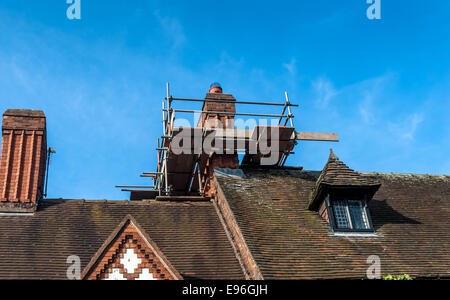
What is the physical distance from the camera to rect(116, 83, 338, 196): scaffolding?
21.1 m

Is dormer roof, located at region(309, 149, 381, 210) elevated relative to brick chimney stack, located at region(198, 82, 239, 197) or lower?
lower

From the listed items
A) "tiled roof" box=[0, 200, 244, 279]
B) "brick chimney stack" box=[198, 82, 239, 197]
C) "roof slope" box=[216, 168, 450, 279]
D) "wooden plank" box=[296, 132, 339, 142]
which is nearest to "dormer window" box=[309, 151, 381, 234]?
"roof slope" box=[216, 168, 450, 279]

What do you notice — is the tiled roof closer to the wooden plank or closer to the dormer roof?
the dormer roof

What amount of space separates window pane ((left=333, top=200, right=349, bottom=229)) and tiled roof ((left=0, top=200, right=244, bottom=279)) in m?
3.81

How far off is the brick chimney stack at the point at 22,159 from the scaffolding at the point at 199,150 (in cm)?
463

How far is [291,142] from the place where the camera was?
22.2 meters

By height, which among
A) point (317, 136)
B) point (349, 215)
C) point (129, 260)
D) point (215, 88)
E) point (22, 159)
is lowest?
point (129, 260)

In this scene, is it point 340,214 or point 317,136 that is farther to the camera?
point 317,136

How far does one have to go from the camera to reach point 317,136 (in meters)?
Answer: 22.7

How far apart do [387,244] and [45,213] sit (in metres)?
11.4

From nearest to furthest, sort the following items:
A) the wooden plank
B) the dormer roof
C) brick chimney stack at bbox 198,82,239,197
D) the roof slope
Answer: the roof slope < the dormer roof < brick chimney stack at bbox 198,82,239,197 < the wooden plank

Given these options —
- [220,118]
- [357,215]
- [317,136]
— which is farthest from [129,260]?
[317,136]

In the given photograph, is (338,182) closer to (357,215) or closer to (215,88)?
(357,215)

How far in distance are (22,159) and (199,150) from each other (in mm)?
6638
